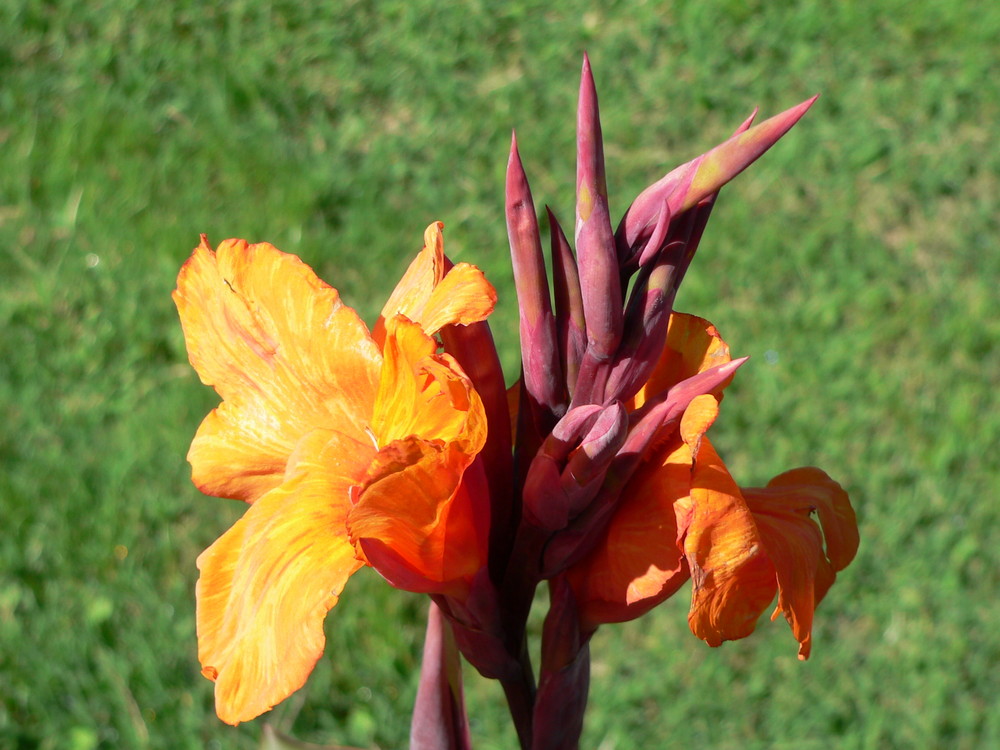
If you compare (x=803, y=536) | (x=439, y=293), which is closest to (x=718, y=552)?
(x=803, y=536)

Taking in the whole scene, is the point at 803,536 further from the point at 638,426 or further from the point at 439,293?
the point at 439,293

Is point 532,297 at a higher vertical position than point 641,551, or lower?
higher

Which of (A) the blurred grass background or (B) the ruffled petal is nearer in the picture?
(B) the ruffled petal

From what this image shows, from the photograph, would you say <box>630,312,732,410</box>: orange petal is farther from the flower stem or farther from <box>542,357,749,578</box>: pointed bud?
the flower stem

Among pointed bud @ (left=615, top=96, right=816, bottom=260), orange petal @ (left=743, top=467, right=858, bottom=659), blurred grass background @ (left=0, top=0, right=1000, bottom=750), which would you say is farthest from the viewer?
blurred grass background @ (left=0, top=0, right=1000, bottom=750)

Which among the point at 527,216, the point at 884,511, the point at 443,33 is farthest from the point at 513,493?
the point at 443,33

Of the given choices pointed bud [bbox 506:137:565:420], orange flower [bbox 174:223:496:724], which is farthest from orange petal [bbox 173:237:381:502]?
pointed bud [bbox 506:137:565:420]
